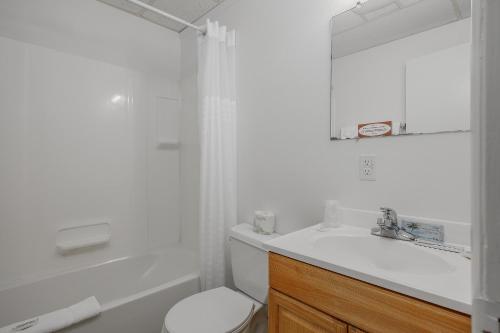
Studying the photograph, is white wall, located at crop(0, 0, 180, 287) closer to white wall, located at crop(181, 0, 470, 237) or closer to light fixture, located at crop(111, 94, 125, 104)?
light fixture, located at crop(111, 94, 125, 104)

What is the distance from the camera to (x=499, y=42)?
0.21m

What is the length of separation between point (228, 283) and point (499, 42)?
188 centimetres

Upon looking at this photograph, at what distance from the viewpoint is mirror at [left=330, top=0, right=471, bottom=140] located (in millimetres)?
966

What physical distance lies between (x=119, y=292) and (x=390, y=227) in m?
1.86

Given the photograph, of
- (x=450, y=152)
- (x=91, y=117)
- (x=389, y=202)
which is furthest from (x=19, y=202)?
(x=450, y=152)

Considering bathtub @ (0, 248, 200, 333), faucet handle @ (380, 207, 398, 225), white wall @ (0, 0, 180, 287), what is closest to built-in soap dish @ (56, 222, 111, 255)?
white wall @ (0, 0, 180, 287)

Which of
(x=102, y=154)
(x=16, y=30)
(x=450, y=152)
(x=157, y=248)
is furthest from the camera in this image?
(x=157, y=248)

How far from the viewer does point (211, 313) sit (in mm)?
1217

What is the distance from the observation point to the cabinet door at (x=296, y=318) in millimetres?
811

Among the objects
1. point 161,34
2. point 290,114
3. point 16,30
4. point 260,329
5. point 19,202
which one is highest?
point 161,34

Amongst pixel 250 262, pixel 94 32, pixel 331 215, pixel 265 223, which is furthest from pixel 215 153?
pixel 94 32

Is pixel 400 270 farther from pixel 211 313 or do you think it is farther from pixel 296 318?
pixel 211 313

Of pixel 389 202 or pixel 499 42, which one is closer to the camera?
pixel 499 42

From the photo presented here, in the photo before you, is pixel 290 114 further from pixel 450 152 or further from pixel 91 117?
pixel 91 117
